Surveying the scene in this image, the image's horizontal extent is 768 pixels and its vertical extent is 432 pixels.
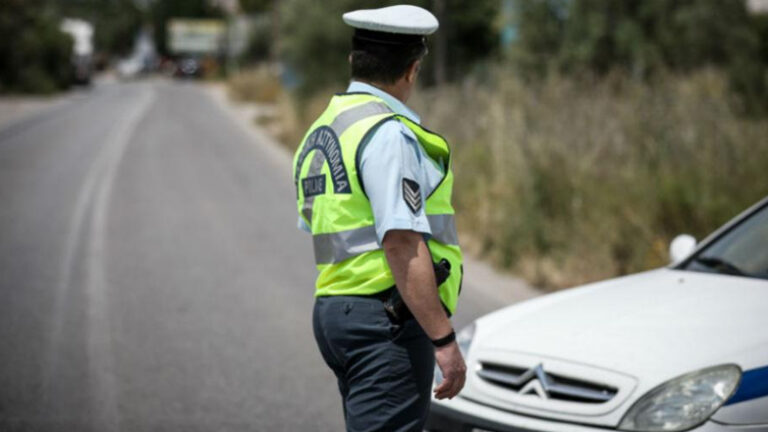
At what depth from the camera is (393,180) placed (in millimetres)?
2770

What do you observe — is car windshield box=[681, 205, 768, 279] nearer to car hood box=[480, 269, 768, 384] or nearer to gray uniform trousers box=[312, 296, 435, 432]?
car hood box=[480, 269, 768, 384]

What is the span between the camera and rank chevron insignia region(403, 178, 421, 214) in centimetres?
278

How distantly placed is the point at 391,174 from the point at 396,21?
1.32 feet

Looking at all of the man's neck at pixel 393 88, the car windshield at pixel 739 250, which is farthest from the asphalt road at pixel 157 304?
the man's neck at pixel 393 88

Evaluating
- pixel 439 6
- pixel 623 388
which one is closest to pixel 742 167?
pixel 623 388

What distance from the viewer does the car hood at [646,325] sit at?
3822 millimetres

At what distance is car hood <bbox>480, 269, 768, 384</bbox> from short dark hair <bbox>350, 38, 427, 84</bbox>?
151 cm

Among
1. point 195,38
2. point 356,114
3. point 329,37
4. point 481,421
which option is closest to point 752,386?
point 481,421

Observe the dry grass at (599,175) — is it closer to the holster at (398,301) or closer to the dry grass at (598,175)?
the dry grass at (598,175)

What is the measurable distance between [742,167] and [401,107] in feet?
20.9

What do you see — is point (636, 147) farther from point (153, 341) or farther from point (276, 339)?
point (153, 341)

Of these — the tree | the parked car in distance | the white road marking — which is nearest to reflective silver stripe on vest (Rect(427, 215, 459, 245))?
the white road marking

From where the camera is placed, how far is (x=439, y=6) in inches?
688

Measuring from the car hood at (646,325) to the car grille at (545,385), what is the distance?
8 cm
